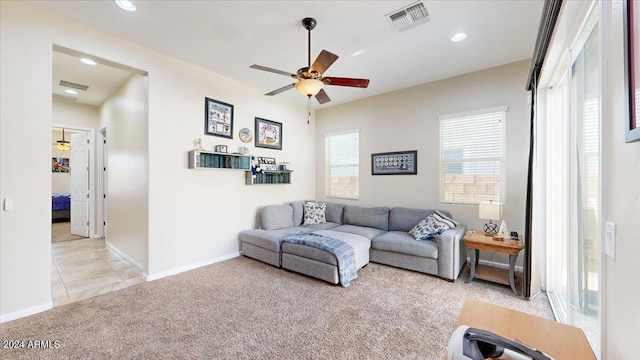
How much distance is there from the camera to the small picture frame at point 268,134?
4.67m

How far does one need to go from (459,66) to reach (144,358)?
4.80 m

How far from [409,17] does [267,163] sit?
3192 millimetres

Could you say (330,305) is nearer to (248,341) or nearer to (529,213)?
(248,341)

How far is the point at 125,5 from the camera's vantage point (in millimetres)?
2453

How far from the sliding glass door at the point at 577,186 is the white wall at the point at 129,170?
14.2 feet

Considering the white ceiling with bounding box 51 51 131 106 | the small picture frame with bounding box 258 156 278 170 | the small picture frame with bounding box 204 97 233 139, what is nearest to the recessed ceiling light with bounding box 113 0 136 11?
the white ceiling with bounding box 51 51 131 106

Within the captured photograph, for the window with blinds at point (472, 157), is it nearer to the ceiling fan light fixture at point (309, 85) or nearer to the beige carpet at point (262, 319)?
the beige carpet at point (262, 319)

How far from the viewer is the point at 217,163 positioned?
3.96 meters

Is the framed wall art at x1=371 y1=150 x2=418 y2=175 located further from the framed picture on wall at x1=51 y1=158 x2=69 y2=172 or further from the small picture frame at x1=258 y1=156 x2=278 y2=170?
the framed picture on wall at x1=51 y1=158 x2=69 y2=172

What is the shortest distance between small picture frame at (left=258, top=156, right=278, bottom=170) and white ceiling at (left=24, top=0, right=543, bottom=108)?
59.4 inches

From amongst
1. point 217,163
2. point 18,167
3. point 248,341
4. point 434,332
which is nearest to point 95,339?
point 248,341

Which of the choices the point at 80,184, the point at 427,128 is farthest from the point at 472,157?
the point at 80,184

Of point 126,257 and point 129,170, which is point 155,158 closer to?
point 129,170

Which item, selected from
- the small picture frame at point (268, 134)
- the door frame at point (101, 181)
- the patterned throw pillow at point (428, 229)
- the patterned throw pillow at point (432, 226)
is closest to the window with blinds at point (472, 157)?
the patterned throw pillow at point (432, 226)
